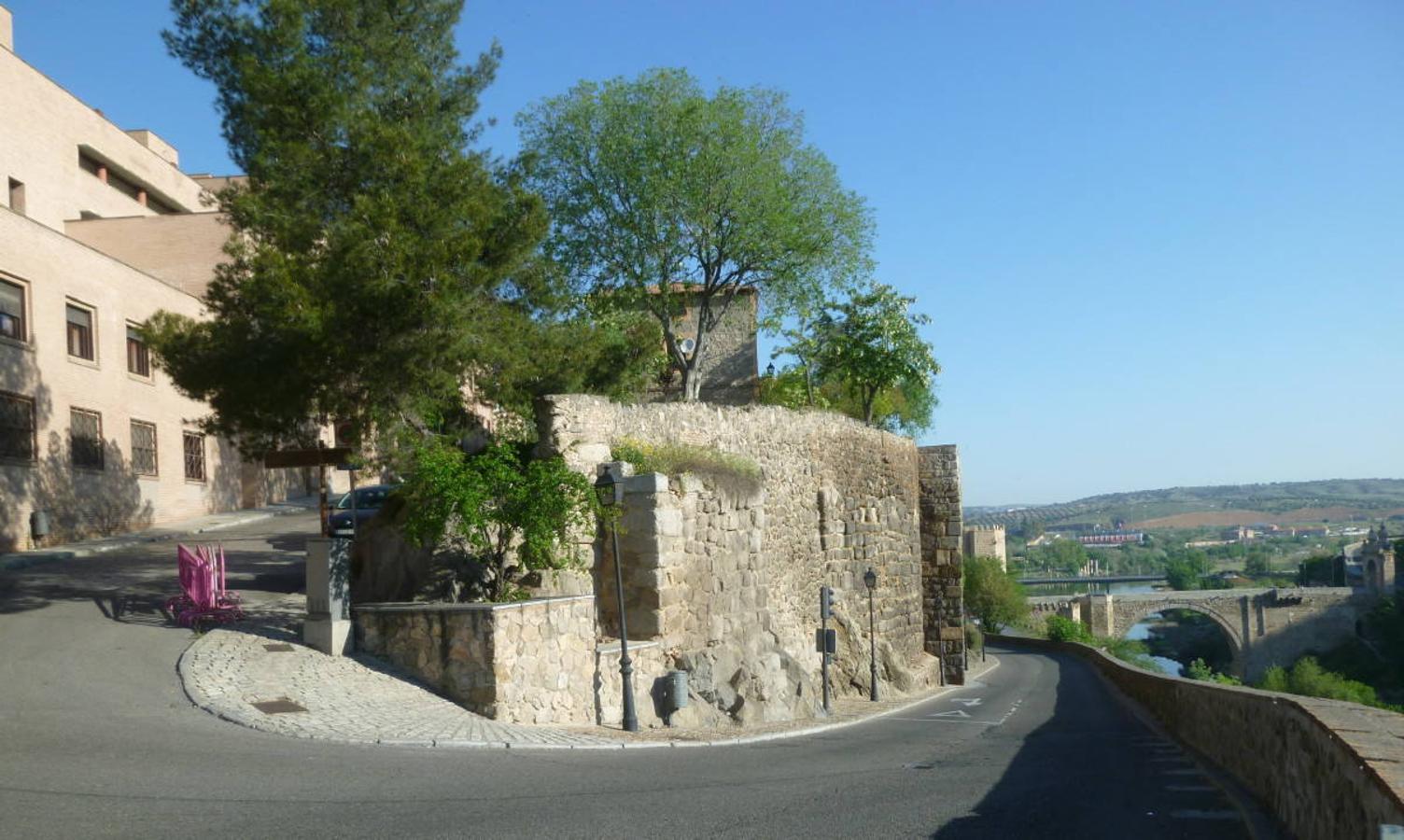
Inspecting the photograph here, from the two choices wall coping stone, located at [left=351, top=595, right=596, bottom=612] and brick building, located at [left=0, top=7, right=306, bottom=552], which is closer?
wall coping stone, located at [left=351, top=595, right=596, bottom=612]

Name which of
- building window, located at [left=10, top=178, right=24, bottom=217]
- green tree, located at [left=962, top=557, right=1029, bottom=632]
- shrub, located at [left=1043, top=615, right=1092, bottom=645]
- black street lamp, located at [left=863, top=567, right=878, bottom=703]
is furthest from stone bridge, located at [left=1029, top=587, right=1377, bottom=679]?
building window, located at [left=10, top=178, right=24, bottom=217]

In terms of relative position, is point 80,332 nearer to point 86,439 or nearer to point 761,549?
point 86,439

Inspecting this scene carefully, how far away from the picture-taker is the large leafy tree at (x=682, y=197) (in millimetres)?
28531

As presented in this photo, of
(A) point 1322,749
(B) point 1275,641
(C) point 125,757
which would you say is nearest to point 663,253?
(C) point 125,757

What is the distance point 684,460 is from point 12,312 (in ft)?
47.8

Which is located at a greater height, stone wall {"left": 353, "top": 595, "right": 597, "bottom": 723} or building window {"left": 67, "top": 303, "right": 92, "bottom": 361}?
building window {"left": 67, "top": 303, "right": 92, "bottom": 361}

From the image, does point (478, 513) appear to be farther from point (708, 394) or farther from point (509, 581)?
point (708, 394)

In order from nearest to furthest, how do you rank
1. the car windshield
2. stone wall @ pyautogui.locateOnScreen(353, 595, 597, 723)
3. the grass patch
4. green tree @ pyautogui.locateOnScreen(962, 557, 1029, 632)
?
stone wall @ pyautogui.locateOnScreen(353, 595, 597, 723) → the grass patch → the car windshield → green tree @ pyautogui.locateOnScreen(962, 557, 1029, 632)

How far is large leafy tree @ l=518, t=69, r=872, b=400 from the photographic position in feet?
93.6

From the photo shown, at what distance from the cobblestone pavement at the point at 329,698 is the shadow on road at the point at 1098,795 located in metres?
4.60

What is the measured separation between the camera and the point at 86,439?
25531mm

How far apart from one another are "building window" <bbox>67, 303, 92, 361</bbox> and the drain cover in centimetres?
1726

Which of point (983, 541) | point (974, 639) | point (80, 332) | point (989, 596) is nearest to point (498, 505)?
point (80, 332)

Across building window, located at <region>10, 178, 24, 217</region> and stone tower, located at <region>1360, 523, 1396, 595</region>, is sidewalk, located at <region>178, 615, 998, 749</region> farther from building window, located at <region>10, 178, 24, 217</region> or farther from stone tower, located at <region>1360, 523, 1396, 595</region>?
stone tower, located at <region>1360, 523, 1396, 595</region>
